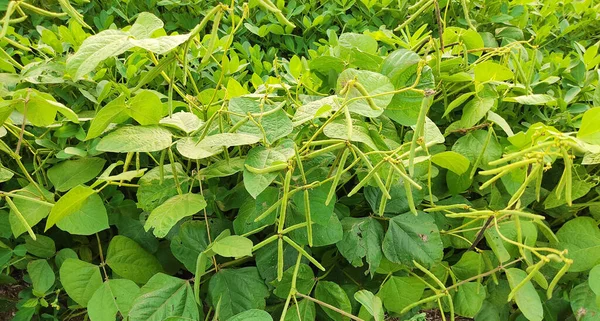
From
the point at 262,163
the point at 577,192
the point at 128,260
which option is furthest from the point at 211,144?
the point at 577,192

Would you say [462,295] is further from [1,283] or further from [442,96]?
[1,283]

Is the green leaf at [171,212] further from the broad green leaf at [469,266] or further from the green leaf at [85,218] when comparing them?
the broad green leaf at [469,266]

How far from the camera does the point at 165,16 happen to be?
139cm

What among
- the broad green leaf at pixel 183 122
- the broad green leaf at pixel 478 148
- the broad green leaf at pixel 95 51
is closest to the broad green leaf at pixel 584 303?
the broad green leaf at pixel 478 148

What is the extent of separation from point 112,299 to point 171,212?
19cm

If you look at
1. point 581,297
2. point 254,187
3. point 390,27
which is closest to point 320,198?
point 254,187

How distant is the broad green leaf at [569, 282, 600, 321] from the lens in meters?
0.80

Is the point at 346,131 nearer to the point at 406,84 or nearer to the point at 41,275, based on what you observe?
the point at 406,84

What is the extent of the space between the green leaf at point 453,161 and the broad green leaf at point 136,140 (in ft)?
1.27

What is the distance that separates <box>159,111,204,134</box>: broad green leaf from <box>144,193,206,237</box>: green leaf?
0.31 feet

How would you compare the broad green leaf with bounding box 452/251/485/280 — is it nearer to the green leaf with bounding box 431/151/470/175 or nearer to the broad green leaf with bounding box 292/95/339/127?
the green leaf with bounding box 431/151/470/175

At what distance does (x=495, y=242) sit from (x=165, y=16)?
110cm

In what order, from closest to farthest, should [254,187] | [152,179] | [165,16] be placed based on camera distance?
[254,187] < [152,179] < [165,16]

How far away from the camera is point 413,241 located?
738mm
